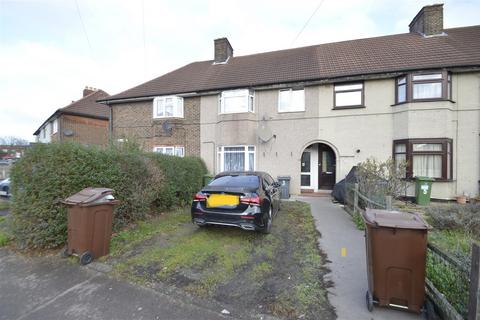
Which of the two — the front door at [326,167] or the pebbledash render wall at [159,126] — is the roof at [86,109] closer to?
the pebbledash render wall at [159,126]

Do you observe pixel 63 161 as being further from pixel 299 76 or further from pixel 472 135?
pixel 472 135

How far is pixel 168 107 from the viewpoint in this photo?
45.1ft

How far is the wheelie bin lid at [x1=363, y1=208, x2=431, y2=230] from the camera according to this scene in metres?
2.52

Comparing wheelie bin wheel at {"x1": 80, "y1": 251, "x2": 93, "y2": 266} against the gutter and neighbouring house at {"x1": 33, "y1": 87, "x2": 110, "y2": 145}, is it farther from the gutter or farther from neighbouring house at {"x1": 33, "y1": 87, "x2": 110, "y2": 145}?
neighbouring house at {"x1": 33, "y1": 87, "x2": 110, "y2": 145}

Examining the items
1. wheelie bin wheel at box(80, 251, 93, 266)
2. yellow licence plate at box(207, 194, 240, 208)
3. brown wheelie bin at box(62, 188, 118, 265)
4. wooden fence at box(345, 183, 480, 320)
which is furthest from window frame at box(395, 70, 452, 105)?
wheelie bin wheel at box(80, 251, 93, 266)

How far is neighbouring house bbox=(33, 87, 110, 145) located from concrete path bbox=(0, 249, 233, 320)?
16.6m

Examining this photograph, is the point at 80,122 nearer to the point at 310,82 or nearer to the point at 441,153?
the point at 310,82

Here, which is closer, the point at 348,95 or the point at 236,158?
the point at 348,95

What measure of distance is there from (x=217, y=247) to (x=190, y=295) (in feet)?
5.12

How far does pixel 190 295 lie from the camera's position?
10.1 ft

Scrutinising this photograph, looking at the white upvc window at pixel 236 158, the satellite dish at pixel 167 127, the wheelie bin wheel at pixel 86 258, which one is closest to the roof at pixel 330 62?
the satellite dish at pixel 167 127

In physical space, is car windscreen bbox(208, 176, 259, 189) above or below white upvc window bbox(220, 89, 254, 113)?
below

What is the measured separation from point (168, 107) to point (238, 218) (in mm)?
10619

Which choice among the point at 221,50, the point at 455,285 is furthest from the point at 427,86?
the point at 221,50
